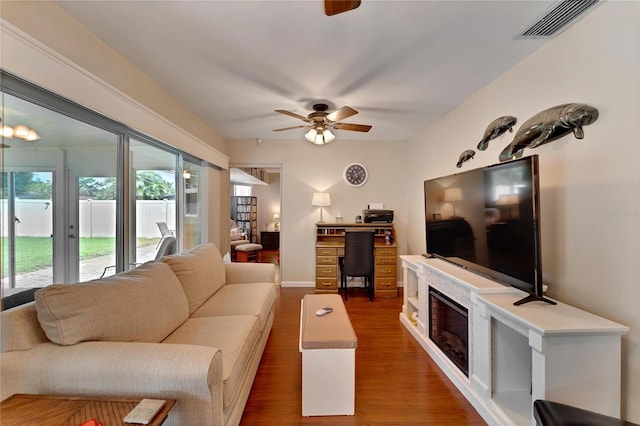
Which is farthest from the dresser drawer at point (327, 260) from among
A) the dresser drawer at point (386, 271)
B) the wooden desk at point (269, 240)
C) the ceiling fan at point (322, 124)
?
the wooden desk at point (269, 240)

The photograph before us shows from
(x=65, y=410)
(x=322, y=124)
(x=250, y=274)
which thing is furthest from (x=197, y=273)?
(x=322, y=124)

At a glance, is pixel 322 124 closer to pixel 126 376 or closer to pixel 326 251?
pixel 326 251

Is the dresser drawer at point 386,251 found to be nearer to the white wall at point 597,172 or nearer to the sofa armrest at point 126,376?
the white wall at point 597,172

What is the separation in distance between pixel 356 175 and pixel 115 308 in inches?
151

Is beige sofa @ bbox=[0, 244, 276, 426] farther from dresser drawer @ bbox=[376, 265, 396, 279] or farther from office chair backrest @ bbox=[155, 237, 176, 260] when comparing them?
dresser drawer @ bbox=[376, 265, 396, 279]

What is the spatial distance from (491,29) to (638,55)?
0.76 metres

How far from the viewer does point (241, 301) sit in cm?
232

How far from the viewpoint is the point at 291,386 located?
2.01 meters

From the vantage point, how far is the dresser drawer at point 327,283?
4266mm

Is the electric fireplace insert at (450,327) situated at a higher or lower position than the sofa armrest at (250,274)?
lower

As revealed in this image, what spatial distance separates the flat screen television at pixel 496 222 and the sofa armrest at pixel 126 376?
175 centimetres

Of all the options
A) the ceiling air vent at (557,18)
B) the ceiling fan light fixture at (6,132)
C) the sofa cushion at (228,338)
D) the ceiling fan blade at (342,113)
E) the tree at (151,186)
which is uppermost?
the ceiling air vent at (557,18)

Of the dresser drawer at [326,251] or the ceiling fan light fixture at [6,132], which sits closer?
the ceiling fan light fixture at [6,132]

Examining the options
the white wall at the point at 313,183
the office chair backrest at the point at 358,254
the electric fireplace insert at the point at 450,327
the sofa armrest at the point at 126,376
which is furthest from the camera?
the white wall at the point at 313,183
